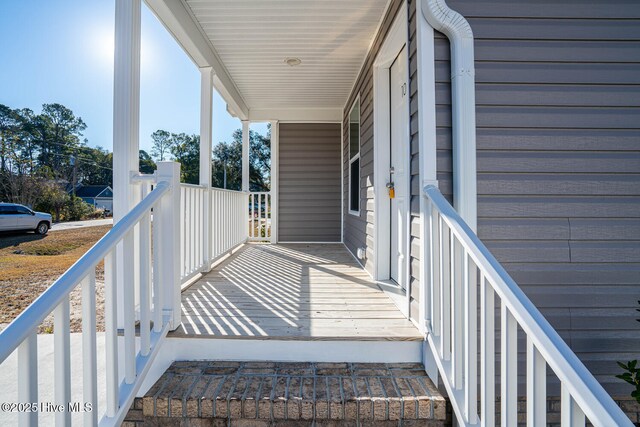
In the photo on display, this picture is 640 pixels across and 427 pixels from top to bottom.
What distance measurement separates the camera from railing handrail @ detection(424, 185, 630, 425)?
756 millimetres

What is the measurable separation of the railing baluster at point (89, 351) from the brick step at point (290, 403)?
1.43ft

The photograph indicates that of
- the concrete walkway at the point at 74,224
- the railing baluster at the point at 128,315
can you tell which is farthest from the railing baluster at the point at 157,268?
the concrete walkway at the point at 74,224

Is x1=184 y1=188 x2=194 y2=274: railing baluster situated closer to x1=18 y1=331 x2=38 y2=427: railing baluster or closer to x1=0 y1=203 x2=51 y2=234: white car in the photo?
x1=0 y1=203 x2=51 y2=234: white car

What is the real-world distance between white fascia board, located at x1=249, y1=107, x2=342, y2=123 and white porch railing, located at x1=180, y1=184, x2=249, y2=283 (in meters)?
1.68

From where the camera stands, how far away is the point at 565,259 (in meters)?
1.85

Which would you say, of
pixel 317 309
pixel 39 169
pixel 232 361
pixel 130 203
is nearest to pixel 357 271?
pixel 317 309

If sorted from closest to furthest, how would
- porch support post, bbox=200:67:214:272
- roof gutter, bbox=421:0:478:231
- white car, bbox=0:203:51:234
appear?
roof gutter, bbox=421:0:478:231, white car, bbox=0:203:51:234, porch support post, bbox=200:67:214:272

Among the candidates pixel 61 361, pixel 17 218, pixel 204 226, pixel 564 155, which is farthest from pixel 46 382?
pixel 564 155

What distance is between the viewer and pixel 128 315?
1.40m

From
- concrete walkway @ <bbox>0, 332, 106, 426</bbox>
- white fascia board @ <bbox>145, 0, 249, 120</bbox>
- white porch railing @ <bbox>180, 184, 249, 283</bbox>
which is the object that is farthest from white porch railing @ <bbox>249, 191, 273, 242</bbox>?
concrete walkway @ <bbox>0, 332, 106, 426</bbox>

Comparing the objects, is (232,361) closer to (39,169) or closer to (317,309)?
(317,309)

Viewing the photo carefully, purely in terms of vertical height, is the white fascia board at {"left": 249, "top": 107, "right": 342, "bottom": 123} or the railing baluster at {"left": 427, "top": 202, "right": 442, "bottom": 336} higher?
the white fascia board at {"left": 249, "top": 107, "right": 342, "bottom": 123}

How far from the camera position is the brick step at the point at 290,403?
58.1 inches

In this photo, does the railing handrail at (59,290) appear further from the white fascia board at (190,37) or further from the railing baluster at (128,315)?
the white fascia board at (190,37)
